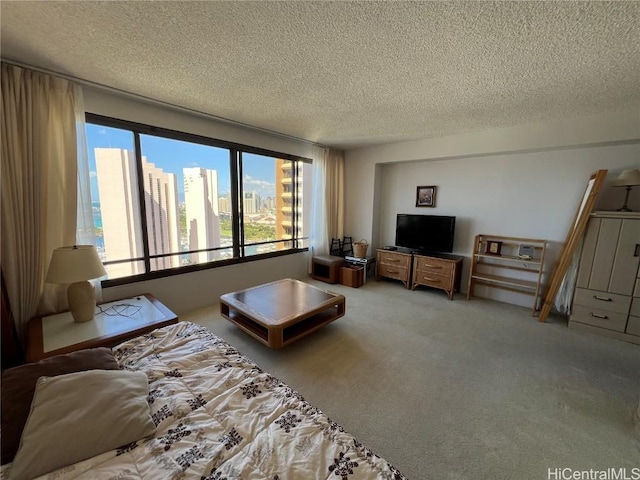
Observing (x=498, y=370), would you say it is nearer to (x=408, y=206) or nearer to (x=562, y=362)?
(x=562, y=362)

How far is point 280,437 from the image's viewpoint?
98 centimetres

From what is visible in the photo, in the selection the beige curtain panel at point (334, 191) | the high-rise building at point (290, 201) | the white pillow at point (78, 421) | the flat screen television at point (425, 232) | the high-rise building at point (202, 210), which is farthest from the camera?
the beige curtain panel at point (334, 191)

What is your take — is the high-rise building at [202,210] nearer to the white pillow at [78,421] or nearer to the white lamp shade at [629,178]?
the white pillow at [78,421]

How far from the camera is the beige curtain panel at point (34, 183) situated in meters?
1.95

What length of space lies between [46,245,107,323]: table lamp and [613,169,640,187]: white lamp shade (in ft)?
16.2

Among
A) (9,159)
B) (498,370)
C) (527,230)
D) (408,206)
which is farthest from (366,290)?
(9,159)

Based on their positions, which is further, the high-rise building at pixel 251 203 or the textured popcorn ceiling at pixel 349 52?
the high-rise building at pixel 251 203

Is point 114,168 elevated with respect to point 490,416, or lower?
elevated

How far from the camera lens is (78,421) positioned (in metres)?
0.89

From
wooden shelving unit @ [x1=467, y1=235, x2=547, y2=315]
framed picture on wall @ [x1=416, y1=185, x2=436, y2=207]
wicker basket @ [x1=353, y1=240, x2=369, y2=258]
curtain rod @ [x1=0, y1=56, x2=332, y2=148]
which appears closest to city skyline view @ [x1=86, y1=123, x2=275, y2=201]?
curtain rod @ [x1=0, y1=56, x2=332, y2=148]

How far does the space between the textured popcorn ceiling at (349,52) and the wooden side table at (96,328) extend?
6.56 ft

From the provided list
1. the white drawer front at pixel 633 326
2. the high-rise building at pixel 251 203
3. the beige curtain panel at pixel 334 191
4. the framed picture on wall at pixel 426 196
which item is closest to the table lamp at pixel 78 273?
the high-rise building at pixel 251 203

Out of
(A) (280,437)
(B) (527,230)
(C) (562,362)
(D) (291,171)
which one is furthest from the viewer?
(D) (291,171)

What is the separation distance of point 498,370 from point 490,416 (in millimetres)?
598
